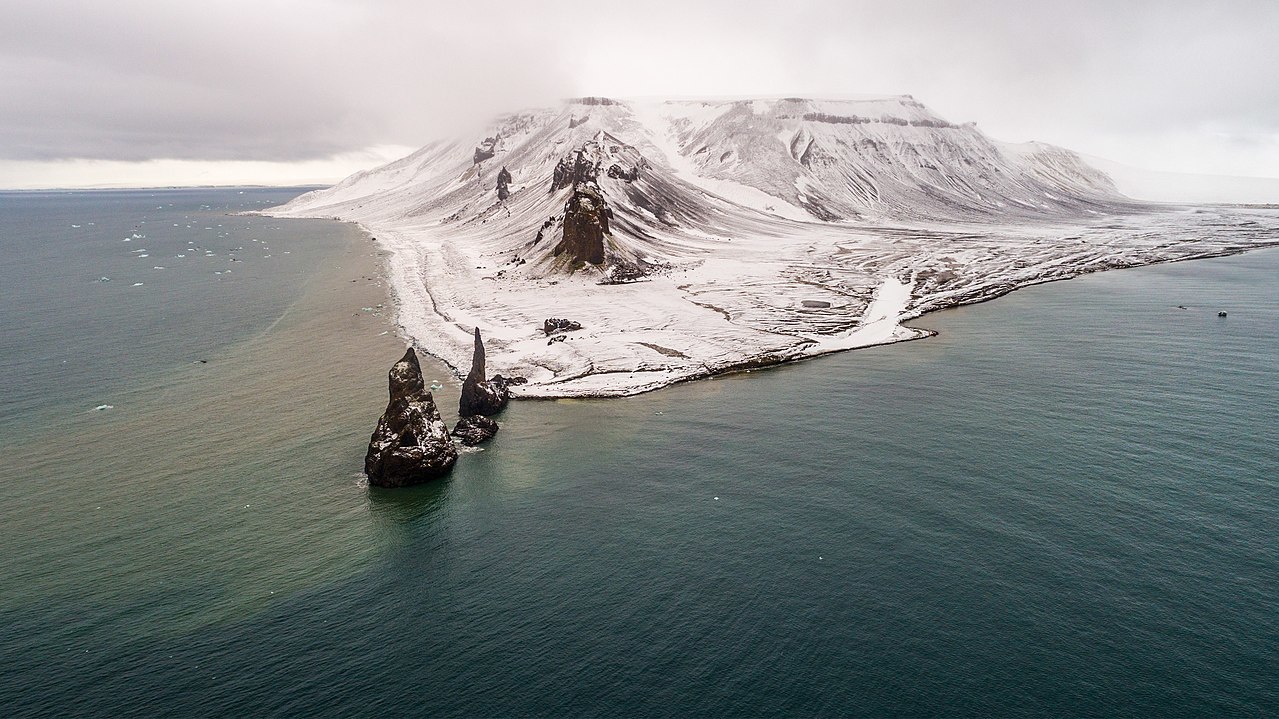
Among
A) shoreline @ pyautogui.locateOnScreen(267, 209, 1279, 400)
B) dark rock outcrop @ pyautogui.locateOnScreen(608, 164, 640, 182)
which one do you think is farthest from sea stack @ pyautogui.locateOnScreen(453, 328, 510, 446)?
dark rock outcrop @ pyautogui.locateOnScreen(608, 164, 640, 182)

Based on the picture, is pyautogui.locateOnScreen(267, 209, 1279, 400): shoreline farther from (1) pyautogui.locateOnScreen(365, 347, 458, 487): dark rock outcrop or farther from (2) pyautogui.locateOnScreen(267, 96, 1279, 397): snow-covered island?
(1) pyautogui.locateOnScreen(365, 347, 458, 487): dark rock outcrop

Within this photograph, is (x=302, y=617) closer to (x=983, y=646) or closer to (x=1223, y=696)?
(x=983, y=646)

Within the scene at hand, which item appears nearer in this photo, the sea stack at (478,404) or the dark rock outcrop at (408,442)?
the dark rock outcrop at (408,442)

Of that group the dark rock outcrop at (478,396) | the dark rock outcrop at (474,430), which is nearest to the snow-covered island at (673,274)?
the dark rock outcrop at (478,396)

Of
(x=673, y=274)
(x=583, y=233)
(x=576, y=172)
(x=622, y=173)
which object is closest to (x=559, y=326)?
(x=583, y=233)

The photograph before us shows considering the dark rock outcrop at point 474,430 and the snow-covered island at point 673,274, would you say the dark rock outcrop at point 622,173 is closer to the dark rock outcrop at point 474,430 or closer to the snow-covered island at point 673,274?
the snow-covered island at point 673,274

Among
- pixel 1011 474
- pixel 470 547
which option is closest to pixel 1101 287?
pixel 1011 474

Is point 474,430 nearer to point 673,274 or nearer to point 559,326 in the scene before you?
point 559,326
